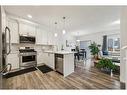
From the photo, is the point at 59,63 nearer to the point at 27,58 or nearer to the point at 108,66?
the point at 27,58

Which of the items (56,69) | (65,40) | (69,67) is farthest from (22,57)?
(65,40)

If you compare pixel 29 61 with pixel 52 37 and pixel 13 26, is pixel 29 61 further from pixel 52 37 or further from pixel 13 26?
pixel 52 37

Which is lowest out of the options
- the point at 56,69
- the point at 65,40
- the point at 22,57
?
the point at 56,69

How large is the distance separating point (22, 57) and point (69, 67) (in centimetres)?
216

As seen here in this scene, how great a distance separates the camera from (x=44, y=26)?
17.9 feet

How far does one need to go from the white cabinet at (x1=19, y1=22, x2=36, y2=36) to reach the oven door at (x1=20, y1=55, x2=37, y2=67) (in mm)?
1116

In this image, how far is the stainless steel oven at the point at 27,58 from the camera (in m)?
4.13

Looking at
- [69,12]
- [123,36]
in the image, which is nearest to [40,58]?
[69,12]

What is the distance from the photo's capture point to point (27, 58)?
14.4ft

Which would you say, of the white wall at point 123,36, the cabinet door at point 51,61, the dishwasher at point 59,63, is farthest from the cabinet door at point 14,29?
the white wall at point 123,36

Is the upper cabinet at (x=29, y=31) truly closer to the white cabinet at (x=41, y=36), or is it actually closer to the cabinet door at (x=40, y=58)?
the white cabinet at (x=41, y=36)

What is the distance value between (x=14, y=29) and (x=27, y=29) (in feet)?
2.11

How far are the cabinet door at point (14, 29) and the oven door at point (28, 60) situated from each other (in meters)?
0.81
